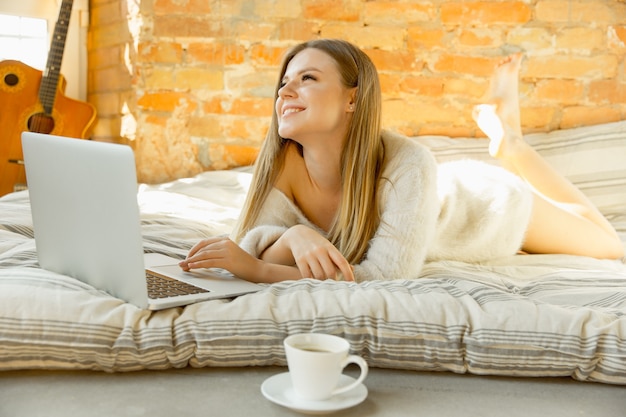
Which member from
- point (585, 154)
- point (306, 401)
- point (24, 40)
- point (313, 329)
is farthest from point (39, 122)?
point (306, 401)

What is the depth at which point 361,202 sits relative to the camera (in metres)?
1.53

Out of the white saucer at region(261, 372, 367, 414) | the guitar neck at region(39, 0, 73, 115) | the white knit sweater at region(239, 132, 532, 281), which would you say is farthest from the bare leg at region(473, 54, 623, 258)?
the guitar neck at region(39, 0, 73, 115)

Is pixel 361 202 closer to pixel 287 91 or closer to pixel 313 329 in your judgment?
pixel 287 91

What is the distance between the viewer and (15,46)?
10.0ft

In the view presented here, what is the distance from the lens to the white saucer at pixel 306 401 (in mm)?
729

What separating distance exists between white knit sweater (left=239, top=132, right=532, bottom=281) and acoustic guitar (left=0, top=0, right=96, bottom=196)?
1.57 metres

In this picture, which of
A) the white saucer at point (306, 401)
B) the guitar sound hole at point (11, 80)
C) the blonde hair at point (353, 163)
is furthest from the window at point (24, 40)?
the white saucer at point (306, 401)

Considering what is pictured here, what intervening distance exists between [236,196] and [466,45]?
1.22 m

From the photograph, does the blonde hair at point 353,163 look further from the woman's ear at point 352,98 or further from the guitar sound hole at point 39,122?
the guitar sound hole at point 39,122

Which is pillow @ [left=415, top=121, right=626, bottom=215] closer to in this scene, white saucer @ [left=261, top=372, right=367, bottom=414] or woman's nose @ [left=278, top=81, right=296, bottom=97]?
woman's nose @ [left=278, top=81, right=296, bottom=97]

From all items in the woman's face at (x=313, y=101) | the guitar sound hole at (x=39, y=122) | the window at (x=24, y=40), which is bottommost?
the guitar sound hole at (x=39, y=122)

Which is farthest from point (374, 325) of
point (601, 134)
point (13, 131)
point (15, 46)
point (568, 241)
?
point (15, 46)

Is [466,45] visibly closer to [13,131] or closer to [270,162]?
[270,162]

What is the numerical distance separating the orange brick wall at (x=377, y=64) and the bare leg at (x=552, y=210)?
2.57 ft
